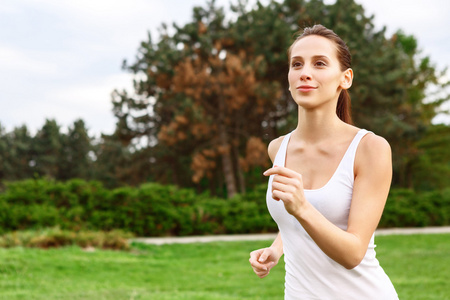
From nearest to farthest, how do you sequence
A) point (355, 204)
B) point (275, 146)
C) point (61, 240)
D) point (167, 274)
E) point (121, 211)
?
point (355, 204) → point (275, 146) → point (167, 274) → point (61, 240) → point (121, 211)

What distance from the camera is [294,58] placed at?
1.75 m

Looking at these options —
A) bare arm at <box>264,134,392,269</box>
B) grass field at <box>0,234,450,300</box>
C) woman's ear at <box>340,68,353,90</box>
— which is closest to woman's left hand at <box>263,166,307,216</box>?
bare arm at <box>264,134,392,269</box>

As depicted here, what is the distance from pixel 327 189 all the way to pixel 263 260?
1.53 ft

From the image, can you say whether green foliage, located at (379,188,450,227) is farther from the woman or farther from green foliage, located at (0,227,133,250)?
the woman

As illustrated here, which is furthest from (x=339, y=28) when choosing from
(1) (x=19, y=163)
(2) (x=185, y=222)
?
(1) (x=19, y=163)

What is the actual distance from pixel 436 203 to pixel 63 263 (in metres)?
13.3

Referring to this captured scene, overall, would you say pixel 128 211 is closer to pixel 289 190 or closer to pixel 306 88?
pixel 306 88

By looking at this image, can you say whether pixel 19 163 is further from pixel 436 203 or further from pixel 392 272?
pixel 392 272

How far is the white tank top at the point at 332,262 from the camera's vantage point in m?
1.60

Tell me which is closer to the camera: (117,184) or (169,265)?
(169,265)

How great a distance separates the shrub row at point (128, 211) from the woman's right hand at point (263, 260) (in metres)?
12.6

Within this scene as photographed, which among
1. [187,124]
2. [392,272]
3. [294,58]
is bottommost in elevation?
[392,272]

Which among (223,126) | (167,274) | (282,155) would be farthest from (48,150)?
(282,155)

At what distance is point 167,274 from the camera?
8.70 metres
